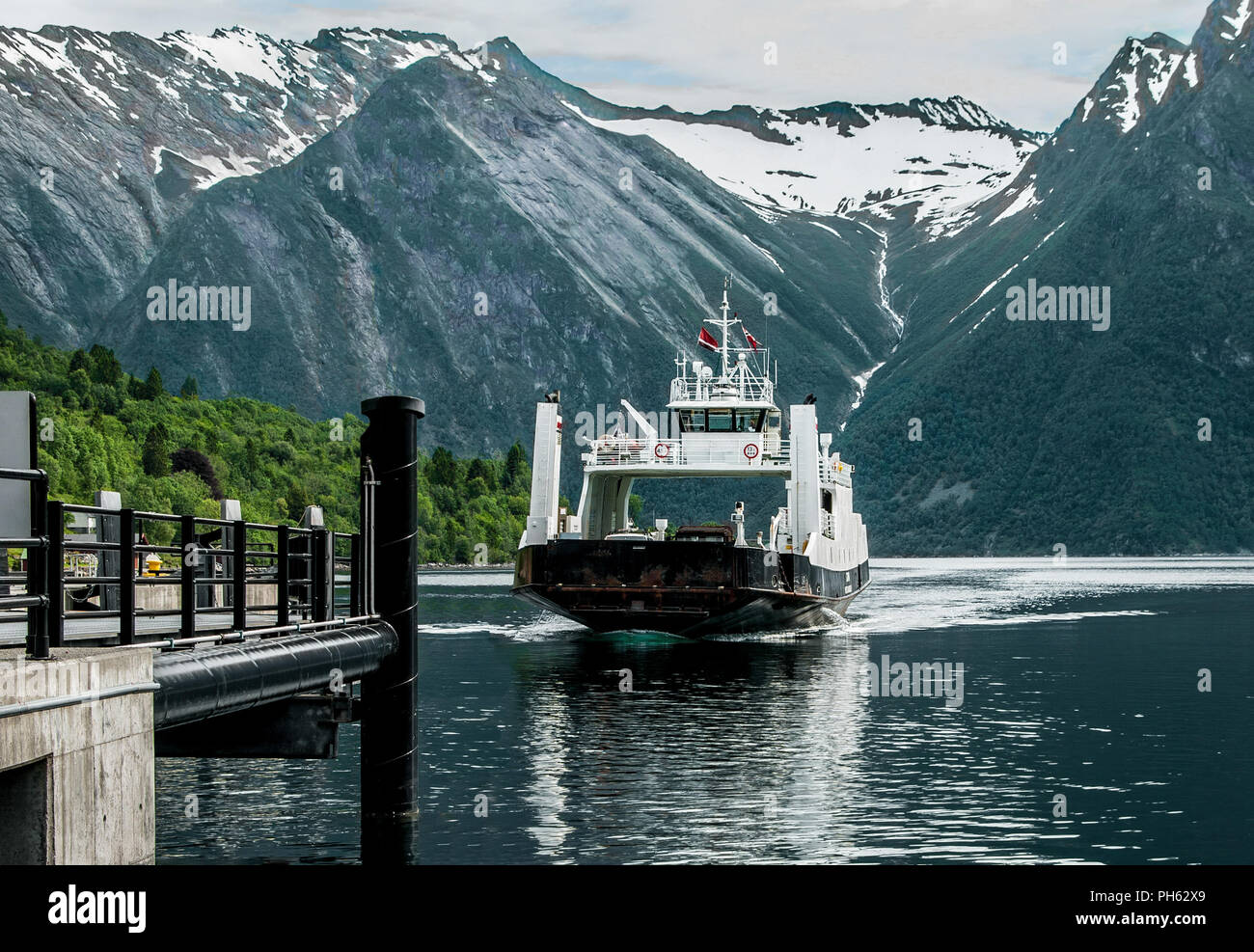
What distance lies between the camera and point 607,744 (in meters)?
33.0

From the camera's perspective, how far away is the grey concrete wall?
11.5 meters

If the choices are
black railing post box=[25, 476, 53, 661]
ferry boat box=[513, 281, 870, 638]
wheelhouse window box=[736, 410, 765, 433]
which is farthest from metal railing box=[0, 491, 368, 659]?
wheelhouse window box=[736, 410, 765, 433]

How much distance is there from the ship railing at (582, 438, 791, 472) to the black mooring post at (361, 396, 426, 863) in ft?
148

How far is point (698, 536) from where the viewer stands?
60719 millimetres

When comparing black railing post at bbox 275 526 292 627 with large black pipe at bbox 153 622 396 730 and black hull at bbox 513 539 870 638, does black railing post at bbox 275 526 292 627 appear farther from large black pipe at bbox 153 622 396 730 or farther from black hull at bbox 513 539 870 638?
black hull at bbox 513 539 870 638

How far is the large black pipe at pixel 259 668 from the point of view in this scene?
592 inches

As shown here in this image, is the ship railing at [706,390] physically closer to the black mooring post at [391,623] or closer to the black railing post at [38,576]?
the black mooring post at [391,623]

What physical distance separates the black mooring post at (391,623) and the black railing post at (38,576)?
7.42 m

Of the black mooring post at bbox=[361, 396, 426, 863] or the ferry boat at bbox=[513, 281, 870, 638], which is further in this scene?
the ferry boat at bbox=[513, 281, 870, 638]

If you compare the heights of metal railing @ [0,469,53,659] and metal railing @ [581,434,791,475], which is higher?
metal railing @ [581,434,791,475]
